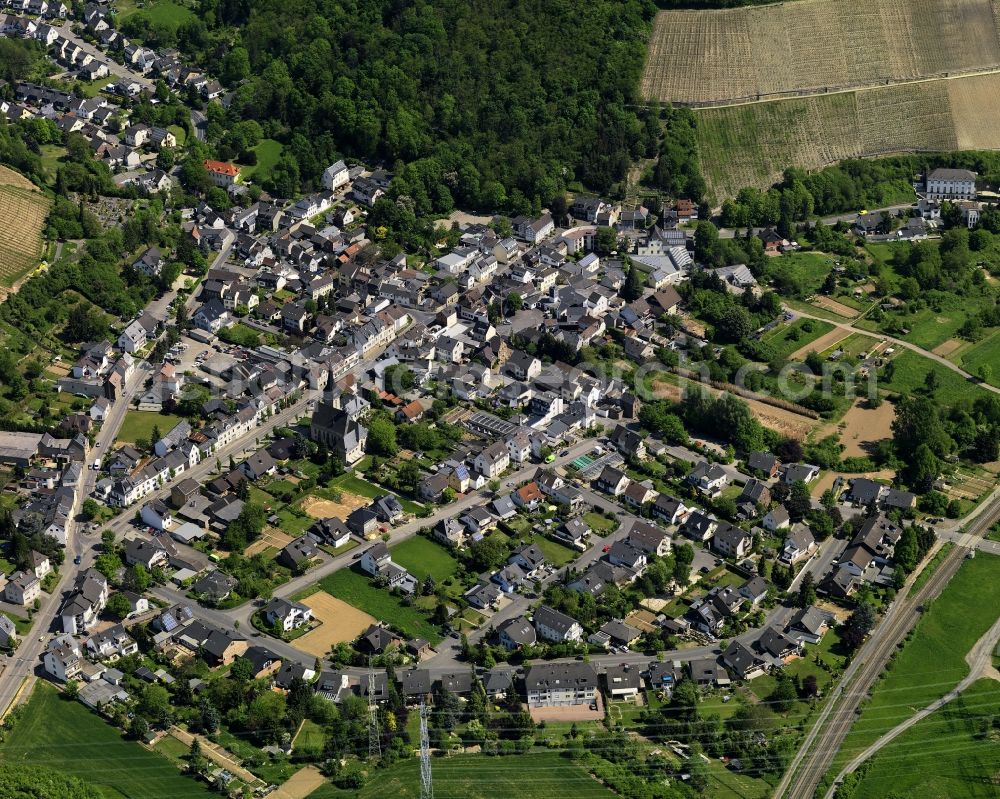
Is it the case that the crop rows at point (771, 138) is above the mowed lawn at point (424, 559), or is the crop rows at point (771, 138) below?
above

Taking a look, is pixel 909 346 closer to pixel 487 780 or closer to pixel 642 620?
pixel 642 620

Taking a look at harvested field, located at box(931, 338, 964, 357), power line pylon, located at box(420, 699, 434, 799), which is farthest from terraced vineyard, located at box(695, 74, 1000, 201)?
power line pylon, located at box(420, 699, 434, 799)

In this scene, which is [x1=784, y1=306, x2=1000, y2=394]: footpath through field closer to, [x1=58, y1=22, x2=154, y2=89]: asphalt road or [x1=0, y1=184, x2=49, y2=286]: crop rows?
[x1=0, y1=184, x2=49, y2=286]: crop rows

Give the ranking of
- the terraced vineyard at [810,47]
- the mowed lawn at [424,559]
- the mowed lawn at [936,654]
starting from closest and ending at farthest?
the mowed lawn at [936,654] < the mowed lawn at [424,559] < the terraced vineyard at [810,47]

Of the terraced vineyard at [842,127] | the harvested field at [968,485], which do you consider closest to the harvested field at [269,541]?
the harvested field at [968,485]

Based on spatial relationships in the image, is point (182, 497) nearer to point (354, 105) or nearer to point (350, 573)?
point (350, 573)

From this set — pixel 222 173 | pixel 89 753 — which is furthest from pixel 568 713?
pixel 222 173

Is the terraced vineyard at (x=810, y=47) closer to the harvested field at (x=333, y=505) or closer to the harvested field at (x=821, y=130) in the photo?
the harvested field at (x=821, y=130)
